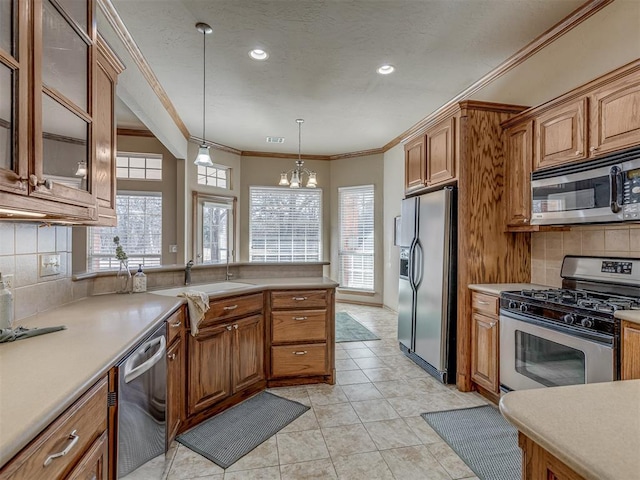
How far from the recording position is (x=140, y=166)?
5363 mm

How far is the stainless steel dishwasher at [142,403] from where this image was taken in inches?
51.9

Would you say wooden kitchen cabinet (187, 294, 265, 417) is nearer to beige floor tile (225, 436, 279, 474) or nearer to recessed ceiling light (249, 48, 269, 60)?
beige floor tile (225, 436, 279, 474)

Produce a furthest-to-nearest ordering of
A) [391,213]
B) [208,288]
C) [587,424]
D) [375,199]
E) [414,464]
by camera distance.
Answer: [375,199], [391,213], [208,288], [414,464], [587,424]

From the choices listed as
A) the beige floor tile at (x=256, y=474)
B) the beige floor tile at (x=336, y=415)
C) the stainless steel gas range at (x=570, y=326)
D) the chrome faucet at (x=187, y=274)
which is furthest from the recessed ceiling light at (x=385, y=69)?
the beige floor tile at (x=256, y=474)

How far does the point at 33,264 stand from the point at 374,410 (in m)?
2.33

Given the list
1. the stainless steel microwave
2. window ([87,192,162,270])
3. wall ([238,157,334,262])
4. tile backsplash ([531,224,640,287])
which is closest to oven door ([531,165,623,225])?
the stainless steel microwave

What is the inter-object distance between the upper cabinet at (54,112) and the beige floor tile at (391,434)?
6.82 feet

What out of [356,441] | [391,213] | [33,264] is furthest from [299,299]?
[391,213]

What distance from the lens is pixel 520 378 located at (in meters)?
2.38

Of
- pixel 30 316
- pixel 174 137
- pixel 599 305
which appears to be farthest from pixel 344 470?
pixel 174 137

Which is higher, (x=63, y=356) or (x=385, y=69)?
(x=385, y=69)

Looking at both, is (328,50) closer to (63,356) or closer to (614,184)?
(614,184)

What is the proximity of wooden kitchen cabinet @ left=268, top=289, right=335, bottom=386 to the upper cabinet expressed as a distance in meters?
1.48

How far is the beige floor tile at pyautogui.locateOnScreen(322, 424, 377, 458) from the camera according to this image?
2096mm
